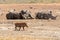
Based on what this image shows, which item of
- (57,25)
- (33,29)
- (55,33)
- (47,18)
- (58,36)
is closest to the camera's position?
(58,36)

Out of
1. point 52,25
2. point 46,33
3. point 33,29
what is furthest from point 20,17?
point 46,33

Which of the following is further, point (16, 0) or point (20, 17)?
point (16, 0)

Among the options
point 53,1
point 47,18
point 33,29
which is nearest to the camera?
point 33,29

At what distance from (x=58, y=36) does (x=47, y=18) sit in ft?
44.3

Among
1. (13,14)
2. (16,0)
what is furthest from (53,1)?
(13,14)

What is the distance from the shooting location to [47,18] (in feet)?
128

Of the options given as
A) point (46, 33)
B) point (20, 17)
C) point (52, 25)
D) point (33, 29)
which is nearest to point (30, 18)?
point (20, 17)

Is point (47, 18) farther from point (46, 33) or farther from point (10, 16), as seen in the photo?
point (46, 33)

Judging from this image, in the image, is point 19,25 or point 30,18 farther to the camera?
point 30,18

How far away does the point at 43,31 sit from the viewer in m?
28.5

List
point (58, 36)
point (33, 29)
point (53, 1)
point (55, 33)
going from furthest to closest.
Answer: point (53, 1) < point (33, 29) < point (55, 33) < point (58, 36)

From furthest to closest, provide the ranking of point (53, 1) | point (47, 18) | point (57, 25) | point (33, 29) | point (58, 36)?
point (53, 1) → point (47, 18) → point (57, 25) → point (33, 29) → point (58, 36)

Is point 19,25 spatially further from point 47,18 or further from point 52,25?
point 47,18

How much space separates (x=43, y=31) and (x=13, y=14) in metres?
11.6
